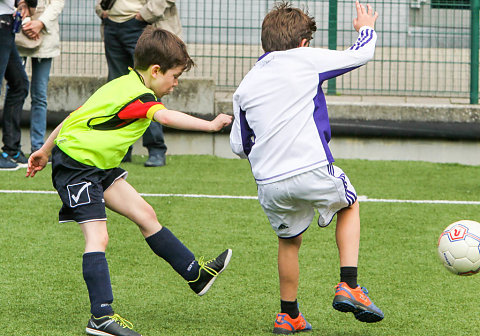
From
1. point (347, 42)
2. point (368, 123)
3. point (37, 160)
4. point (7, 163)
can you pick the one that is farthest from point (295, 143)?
point (347, 42)

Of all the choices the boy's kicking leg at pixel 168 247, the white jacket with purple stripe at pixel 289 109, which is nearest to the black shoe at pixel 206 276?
the boy's kicking leg at pixel 168 247

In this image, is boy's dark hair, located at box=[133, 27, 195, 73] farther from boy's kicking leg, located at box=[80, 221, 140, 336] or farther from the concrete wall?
the concrete wall

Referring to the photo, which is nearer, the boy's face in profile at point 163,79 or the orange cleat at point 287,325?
the orange cleat at point 287,325

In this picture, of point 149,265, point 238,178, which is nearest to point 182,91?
point 238,178

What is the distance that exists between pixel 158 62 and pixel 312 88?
72 cm

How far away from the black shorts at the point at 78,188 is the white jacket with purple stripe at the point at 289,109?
0.70 metres

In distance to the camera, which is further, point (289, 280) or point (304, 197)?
point (289, 280)

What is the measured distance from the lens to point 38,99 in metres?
7.92

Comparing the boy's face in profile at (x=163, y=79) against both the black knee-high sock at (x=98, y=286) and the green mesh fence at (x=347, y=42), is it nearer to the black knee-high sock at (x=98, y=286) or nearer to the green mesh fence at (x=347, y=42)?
the black knee-high sock at (x=98, y=286)

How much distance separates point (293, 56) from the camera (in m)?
3.63

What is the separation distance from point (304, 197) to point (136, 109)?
31.9 inches

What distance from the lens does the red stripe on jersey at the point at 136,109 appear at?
12.1 feet

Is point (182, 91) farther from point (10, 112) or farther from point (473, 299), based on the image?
point (473, 299)

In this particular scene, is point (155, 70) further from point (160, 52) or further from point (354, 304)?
point (354, 304)
